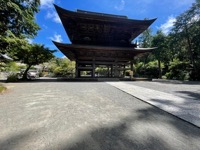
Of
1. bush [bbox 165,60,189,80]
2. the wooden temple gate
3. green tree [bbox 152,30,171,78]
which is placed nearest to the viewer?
the wooden temple gate

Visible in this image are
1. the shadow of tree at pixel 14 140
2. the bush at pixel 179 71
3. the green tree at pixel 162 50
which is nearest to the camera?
the shadow of tree at pixel 14 140

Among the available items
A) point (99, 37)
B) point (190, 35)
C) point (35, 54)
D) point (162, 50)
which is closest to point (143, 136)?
point (35, 54)

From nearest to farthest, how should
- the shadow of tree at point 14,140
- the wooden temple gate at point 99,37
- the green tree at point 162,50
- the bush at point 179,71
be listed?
1. the shadow of tree at point 14,140
2. the wooden temple gate at point 99,37
3. the bush at point 179,71
4. the green tree at point 162,50

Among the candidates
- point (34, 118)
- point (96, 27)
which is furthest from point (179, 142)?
point (96, 27)

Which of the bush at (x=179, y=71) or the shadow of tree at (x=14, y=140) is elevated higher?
the bush at (x=179, y=71)

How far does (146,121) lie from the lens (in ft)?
8.63

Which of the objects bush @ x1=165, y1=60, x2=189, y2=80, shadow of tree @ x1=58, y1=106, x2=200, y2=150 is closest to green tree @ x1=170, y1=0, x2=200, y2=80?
bush @ x1=165, y1=60, x2=189, y2=80

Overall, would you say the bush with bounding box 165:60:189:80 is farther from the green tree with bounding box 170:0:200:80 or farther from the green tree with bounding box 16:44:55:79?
the green tree with bounding box 16:44:55:79

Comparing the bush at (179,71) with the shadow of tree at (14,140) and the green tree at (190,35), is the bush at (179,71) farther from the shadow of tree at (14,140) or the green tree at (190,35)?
the shadow of tree at (14,140)

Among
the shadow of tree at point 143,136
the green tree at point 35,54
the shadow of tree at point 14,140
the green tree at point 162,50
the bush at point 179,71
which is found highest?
the green tree at point 162,50

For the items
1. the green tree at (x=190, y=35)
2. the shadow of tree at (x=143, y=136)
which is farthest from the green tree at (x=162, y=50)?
the shadow of tree at (x=143, y=136)

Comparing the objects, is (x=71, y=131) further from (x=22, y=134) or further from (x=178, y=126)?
(x=178, y=126)

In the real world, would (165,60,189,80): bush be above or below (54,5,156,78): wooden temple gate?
below

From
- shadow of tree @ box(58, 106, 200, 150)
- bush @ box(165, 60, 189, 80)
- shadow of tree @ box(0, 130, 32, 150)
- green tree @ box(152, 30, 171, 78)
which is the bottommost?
shadow of tree @ box(58, 106, 200, 150)
